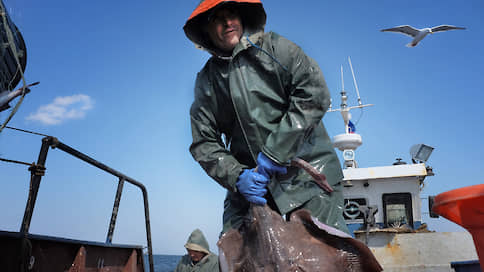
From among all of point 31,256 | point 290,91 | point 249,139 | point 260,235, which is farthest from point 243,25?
point 31,256

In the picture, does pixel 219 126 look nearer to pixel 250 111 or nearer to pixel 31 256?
pixel 250 111

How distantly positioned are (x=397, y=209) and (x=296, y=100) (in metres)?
14.3

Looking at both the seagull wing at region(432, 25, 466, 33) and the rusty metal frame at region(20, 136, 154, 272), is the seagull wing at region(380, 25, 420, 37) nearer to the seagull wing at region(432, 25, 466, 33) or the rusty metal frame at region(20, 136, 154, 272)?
the seagull wing at region(432, 25, 466, 33)

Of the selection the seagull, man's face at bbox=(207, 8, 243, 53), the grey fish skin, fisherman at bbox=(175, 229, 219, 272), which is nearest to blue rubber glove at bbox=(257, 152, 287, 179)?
the grey fish skin

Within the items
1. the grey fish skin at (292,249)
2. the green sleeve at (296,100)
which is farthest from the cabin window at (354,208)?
the grey fish skin at (292,249)

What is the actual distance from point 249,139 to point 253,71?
1.66 ft

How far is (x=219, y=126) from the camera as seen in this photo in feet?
9.98

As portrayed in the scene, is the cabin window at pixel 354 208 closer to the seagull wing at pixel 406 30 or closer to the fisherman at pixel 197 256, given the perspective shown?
the seagull wing at pixel 406 30

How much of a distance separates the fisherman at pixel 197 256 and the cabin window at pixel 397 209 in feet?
29.4

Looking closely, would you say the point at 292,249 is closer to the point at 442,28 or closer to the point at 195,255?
the point at 195,255

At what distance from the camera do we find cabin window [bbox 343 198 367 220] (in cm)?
1473

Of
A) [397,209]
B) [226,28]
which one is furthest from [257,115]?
[397,209]

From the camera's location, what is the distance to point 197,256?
28.7ft

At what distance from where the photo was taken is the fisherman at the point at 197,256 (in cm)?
843
